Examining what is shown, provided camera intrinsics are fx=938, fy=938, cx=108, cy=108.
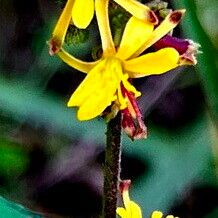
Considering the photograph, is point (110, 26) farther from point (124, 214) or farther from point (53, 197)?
A: point (53, 197)

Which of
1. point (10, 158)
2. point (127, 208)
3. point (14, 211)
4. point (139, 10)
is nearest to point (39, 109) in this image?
point (10, 158)

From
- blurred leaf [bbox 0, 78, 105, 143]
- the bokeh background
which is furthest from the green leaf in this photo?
blurred leaf [bbox 0, 78, 105, 143]

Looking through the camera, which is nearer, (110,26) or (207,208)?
(110,26)

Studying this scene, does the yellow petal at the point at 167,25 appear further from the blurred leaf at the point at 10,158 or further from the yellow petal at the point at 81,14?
the blurred leaf at the point at 10,158

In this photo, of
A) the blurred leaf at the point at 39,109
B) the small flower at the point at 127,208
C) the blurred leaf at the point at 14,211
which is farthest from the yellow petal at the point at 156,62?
the blurred leaf at the point at 39,109

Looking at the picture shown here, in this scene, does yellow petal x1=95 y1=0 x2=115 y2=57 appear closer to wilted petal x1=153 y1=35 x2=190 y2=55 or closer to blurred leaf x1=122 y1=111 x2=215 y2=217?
wilted petal x1=153 y1=35 x2=190 y2=55

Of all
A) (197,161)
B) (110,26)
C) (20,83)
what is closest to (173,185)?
(197,161)
